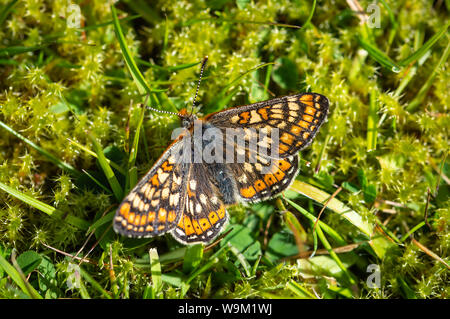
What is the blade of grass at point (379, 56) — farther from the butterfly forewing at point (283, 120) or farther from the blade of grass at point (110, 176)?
the blade of grass at point (110, 176)

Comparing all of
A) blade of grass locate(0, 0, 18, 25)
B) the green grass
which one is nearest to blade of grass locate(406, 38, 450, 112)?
the green grass

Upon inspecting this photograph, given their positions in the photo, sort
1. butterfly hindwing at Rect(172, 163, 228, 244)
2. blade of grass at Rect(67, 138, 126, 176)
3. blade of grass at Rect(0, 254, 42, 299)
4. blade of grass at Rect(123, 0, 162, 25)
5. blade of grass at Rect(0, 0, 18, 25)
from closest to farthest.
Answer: blade of grass at Rect(0, 254, 42, 299) < butterfly hindwing at Rect(172, 163, 228, 244) < blade of grass at Rect(67, 138, 126, 176) < blade of grass at Rect(0, 0, 18, 25) < blade of grass at Rect(123, 0, 162, 25)

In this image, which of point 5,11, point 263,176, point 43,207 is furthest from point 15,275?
point 5,11

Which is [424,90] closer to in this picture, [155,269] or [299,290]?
[299,290]

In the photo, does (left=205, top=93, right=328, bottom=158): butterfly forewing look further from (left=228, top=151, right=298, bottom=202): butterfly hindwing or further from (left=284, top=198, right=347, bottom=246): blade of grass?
(left=284, top=198, right=347, bottom=246): blade of grass

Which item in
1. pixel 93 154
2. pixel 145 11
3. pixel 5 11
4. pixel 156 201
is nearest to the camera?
pixel 156 201
